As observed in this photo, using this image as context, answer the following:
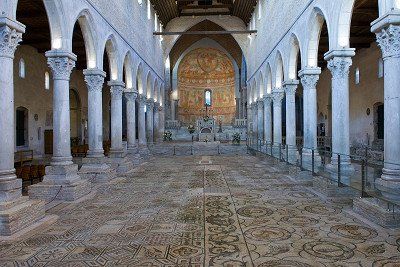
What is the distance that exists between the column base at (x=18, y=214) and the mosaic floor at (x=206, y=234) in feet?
1.39

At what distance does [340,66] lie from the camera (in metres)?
10.9

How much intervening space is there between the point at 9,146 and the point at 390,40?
362 inches

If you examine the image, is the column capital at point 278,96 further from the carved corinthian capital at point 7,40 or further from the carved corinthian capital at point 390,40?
the carved corinthian capital at point 7,40

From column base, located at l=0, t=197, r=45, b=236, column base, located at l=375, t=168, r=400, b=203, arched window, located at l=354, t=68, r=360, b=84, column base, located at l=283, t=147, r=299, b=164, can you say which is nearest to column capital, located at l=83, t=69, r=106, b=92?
column base, located at l=0, t=197, r=45, b=236

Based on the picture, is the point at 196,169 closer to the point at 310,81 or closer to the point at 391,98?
the point at 310,81

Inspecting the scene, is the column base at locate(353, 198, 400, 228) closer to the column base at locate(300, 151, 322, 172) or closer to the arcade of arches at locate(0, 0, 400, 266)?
the arcade of arches at locate(0, 0, 400, 266)

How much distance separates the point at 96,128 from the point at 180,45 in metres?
31.8

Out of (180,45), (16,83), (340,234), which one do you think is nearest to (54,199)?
(340,234)

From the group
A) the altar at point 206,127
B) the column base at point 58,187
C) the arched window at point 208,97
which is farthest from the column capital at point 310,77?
the arched window at point 208,97

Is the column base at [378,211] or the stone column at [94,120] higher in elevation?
the stone column at [94,120]

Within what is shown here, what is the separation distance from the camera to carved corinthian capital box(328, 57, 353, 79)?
10.9m

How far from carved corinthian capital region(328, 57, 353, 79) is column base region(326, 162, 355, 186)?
2.92 meters

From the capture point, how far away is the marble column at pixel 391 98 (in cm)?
770

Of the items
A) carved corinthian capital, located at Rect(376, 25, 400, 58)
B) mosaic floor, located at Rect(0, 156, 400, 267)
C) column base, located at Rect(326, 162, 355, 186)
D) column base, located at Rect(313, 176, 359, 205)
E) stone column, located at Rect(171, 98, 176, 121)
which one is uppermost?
stone column, located at Rect(171, 98, 176, 121)
